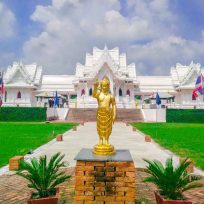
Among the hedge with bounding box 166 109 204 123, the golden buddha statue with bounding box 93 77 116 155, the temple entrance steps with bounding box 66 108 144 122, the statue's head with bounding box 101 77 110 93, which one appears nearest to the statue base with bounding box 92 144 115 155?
the golden buddha statue with bounding box 93 77 116 155

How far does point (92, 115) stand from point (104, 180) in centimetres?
3530

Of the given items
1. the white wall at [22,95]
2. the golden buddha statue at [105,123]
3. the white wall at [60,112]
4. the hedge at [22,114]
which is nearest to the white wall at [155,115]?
the white wall at [60,112]

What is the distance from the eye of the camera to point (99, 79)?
48.2 metres

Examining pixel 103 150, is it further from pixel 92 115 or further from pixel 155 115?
pixel 92 115

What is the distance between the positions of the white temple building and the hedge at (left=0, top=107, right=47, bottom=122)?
751 cm

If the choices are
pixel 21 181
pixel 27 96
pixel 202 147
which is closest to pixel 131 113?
pixel 27 96

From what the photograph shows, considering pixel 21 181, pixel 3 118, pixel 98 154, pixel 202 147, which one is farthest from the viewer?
pixel 3 118

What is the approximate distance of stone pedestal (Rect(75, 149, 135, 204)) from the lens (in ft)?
18.6

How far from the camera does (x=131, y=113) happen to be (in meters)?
41.8

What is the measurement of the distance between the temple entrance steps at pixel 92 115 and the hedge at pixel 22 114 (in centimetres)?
366

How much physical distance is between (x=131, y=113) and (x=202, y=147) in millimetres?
26258

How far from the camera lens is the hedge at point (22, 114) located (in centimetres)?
3938

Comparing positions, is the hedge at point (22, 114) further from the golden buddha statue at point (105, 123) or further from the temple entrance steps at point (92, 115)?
the golden buddha statue at point (105, 123)

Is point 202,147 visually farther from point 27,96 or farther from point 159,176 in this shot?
point 27,96
